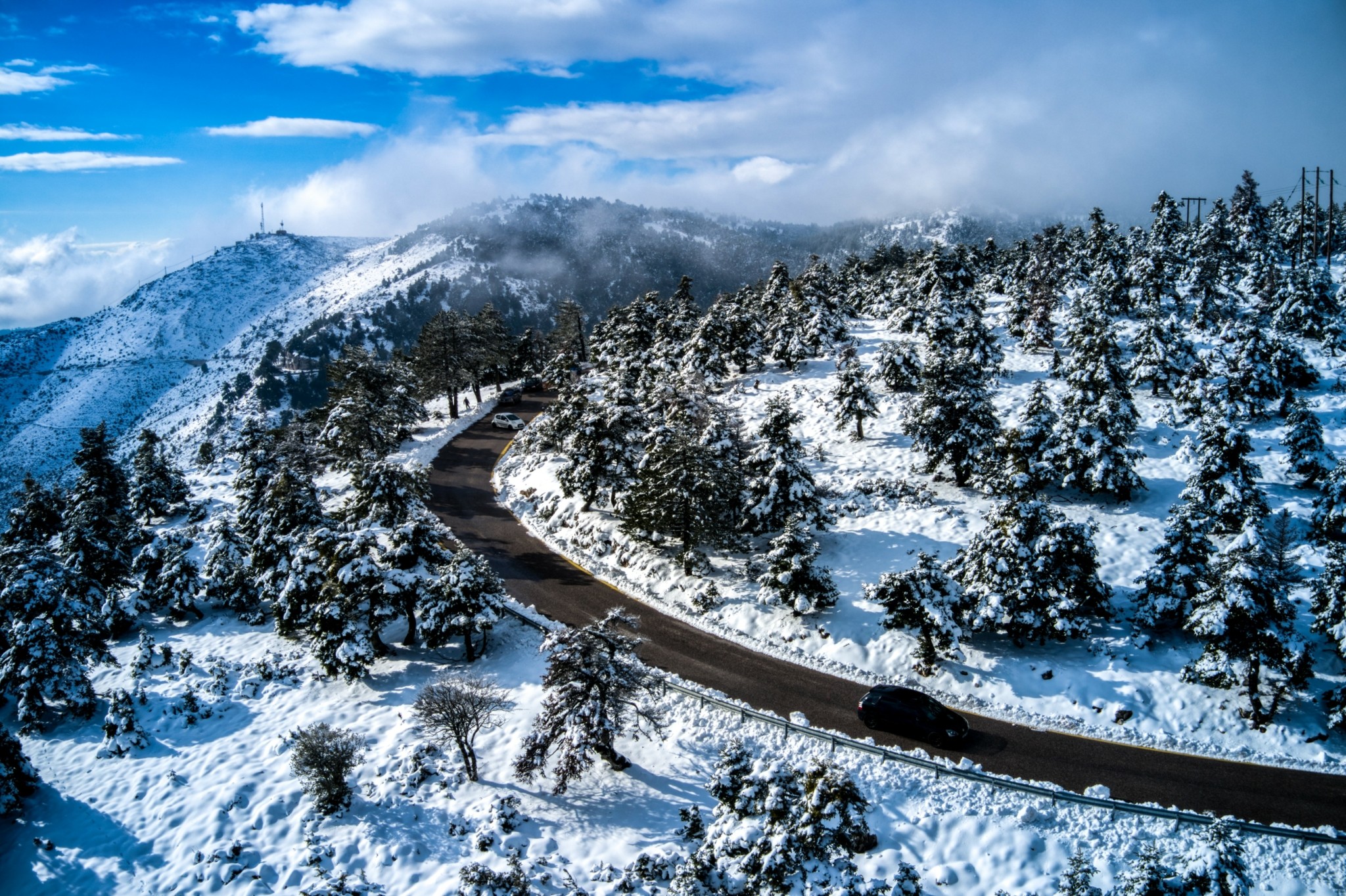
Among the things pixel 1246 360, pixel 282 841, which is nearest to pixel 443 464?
pixel 282 841

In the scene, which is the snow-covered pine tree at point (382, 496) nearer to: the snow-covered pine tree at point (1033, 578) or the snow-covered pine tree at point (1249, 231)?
the snow-covered pine tree at point (1033, 578)

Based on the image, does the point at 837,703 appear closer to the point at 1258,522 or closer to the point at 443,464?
the point at 1258,522

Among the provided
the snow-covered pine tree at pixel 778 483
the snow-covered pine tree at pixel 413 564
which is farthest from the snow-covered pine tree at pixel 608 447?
the snow-covered pine tree at pixel 413 564

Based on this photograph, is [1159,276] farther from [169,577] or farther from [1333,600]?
[169,577]

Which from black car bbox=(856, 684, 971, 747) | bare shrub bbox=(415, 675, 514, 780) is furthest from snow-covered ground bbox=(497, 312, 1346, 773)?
bare shrub bbox=(415, 675, 514, 780)

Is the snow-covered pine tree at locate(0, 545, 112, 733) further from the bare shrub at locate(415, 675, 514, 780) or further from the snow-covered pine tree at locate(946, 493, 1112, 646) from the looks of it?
the snow-covered pine tree at locate(946, 493, 1112, 646)

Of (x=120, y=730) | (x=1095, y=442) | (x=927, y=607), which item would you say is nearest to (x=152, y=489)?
(x=120, y=730)
